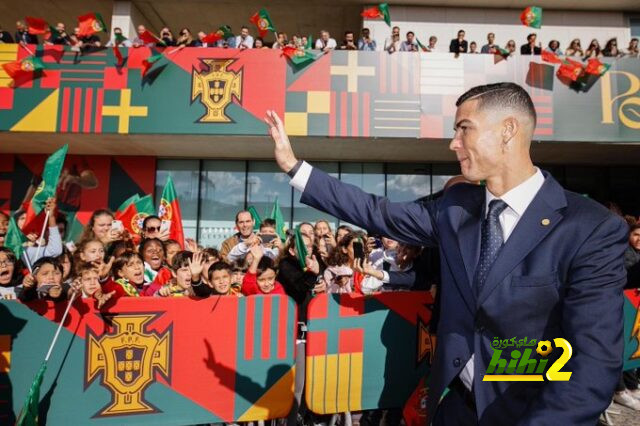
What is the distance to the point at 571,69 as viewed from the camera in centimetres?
983

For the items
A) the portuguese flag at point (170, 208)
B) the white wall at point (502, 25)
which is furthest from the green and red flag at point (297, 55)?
the white wall at point (502, 25)

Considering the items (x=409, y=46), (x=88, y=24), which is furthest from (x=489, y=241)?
(x=88, y=24)

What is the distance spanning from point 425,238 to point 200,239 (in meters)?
12.1

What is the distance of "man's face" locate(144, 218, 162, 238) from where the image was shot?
234 inches

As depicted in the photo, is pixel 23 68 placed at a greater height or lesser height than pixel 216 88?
greater

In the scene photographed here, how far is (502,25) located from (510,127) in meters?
14.6

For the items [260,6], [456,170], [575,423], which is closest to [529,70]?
[456,170]

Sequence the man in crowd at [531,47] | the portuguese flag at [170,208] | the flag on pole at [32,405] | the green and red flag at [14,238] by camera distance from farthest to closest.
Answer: the man in crowd at [531,47], the portuguese flag at [170,208], the green and red flag at [14,238], the flag on pole at [32,405]

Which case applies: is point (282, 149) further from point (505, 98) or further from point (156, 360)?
point (156, 360)

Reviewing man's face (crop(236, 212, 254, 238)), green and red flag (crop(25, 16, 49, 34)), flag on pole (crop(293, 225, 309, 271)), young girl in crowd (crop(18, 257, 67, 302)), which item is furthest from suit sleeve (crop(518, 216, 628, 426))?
green and red flag (crop(25, 16, 49, 34))

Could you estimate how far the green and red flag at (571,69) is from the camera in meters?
9.82

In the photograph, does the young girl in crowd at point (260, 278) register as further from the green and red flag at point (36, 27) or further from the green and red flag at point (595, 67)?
the green and red flag at point (595, 67)

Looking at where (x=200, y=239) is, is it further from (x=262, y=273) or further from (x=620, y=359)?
(x=620, y=359)

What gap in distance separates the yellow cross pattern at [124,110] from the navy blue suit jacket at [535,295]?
9574 mm
